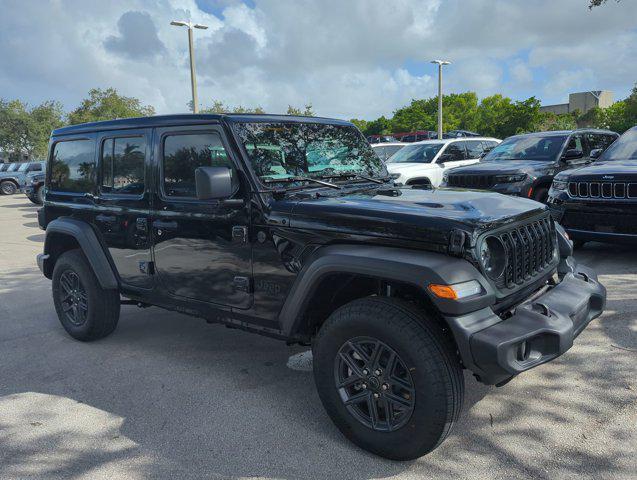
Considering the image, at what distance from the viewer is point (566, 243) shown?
12.2 feet

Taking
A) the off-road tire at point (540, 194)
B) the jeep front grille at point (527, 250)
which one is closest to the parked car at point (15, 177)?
the off-road tire at point (540, 194)

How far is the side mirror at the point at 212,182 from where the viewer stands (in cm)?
312

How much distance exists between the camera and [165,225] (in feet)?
12.6

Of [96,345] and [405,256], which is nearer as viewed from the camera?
[405,256]

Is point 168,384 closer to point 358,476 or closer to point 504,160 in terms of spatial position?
point 358,476

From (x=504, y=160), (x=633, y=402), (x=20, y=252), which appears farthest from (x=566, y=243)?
(x=20, y=252)

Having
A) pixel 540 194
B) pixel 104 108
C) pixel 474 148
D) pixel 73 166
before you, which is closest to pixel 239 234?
pixel 73 166

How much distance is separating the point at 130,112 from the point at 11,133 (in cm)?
1610

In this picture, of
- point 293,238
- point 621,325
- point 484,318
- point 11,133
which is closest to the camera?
point 484,318

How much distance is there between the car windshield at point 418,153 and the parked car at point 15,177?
21504 mm

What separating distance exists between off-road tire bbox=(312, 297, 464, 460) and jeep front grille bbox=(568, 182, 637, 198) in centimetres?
436

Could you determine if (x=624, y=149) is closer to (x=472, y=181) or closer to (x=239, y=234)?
(x=472, y=181)

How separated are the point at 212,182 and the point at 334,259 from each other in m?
0.86

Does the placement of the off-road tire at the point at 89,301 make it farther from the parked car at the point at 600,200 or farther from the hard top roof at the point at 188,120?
the parked car at the point at 600,200
